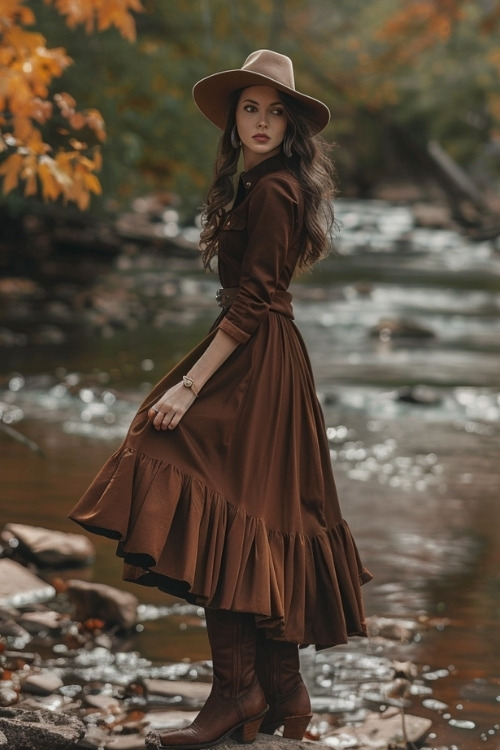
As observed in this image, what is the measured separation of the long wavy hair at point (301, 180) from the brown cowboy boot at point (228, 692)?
93 centimetres

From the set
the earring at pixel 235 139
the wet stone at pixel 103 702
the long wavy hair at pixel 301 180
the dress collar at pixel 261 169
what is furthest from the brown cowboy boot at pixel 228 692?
the earring at pixel 235 139

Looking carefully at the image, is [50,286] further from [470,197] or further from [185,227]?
[470,197]

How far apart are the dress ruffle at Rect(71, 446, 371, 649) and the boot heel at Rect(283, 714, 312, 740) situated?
288 mm

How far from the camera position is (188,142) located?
15.9 m

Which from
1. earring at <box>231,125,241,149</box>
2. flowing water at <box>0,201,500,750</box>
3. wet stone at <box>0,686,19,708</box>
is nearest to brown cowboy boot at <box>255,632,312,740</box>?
flowing water at <box>0,201,500,750</box>

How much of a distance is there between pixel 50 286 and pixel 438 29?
647cm

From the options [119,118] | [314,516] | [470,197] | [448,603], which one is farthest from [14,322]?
[470,197]

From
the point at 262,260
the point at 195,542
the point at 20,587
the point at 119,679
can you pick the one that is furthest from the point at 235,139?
the point at 20,587

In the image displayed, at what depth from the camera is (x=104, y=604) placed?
16.2 feet

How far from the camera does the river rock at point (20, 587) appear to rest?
5.18 m

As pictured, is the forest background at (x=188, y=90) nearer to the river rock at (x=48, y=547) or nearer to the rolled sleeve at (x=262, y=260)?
the rolled sleeve at (x=262, y=260)

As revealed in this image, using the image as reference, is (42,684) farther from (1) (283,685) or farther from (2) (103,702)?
(1) (283,685)

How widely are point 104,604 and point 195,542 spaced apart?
1.92m

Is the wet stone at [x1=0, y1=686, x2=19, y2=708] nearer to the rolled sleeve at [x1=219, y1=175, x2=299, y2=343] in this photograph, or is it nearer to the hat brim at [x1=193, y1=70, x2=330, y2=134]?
the rolled sleeve at [x1=219, y1=175, x2=299, y2=343]
